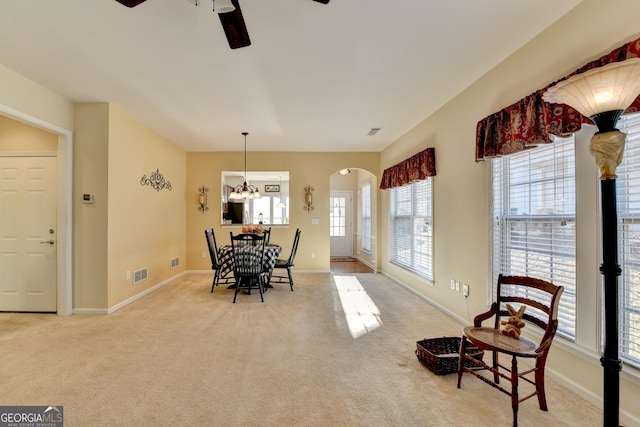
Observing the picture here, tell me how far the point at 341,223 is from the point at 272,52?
6701mm

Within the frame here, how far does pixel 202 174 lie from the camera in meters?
6.45

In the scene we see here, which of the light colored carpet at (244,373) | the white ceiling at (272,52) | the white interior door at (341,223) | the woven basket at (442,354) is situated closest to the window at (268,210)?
the white interior door at (341,223)

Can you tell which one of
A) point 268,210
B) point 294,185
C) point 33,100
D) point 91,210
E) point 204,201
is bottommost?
point 91,210

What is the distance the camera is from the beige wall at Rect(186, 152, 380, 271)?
643 cm

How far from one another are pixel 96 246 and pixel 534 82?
16.6 ft

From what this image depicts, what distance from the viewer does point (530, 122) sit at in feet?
7.37

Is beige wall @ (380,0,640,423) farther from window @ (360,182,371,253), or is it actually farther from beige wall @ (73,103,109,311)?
beige wall @ (73,103,109,311)

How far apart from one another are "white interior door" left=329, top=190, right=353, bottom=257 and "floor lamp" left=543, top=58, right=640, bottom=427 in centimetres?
752

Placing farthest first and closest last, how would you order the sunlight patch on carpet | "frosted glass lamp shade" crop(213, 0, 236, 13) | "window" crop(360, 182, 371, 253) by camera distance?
"window" crop(360, 182, 371, 253), the sunlight patch on carpet, "frosted glass lamp shade" crop(213, 0, 236, 13)

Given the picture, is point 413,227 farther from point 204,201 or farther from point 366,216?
point 204,201

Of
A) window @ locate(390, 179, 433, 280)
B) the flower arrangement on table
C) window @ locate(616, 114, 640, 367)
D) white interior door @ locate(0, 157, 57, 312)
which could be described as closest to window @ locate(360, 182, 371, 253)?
window @ locate(390, 179, 433, 280)

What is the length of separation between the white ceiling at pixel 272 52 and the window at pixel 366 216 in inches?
143

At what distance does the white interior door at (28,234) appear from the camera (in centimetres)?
379

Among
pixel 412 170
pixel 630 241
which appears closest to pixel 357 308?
pixel 412 170
